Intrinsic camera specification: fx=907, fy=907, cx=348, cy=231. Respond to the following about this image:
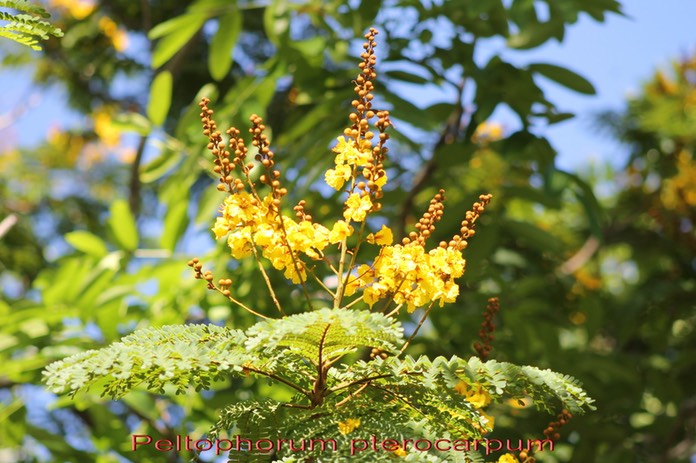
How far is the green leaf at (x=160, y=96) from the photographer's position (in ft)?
9.19

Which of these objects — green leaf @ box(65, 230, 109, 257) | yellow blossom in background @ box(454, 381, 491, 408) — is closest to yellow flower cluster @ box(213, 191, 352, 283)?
yellow blossom in background @ box(454, 381, 491, 408)

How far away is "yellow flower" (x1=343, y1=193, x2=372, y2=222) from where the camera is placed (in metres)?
1.31

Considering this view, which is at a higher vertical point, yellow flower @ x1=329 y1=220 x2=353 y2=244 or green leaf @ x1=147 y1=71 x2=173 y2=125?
yellow flower @ x1=329 y1=220 x2=353 y2=244

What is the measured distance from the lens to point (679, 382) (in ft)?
11.8

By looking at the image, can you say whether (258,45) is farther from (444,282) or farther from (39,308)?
(444,282)

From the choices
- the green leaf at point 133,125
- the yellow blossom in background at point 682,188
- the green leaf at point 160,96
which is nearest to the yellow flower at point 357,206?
the green leaf at point 160,96

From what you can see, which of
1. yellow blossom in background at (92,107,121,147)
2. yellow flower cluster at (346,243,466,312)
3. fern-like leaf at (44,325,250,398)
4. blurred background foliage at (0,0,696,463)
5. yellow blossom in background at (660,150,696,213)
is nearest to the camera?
fern-like leaf at (44,325,250,398)

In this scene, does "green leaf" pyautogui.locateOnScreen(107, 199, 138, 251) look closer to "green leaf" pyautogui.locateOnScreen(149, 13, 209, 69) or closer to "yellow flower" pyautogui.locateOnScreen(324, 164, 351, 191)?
"green leaf" pyautogui.locateOnScreen(149, 13, 209, 69)

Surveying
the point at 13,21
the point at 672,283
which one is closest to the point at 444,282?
the point at 13,21

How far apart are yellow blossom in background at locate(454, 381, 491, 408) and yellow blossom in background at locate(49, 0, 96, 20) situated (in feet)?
11.7

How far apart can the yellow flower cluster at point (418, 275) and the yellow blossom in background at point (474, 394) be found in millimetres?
125

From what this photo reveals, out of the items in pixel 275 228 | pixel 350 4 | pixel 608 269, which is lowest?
pixel 608 269

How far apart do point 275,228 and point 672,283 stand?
269 cm

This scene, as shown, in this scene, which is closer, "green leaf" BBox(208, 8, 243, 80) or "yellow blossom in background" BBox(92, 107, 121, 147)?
"green leaf" BBox(208, 8, 243, 80)
